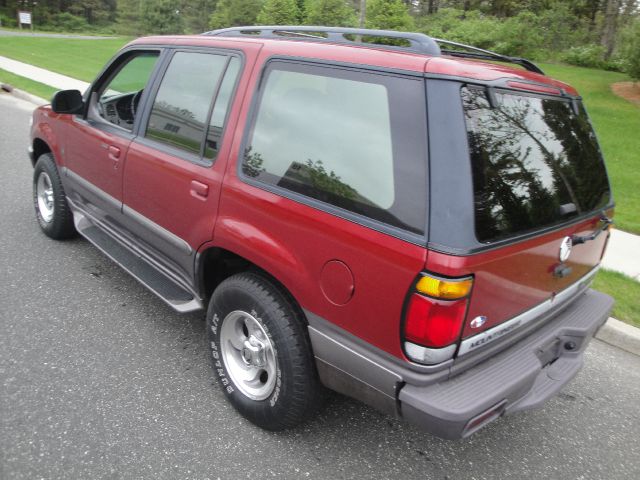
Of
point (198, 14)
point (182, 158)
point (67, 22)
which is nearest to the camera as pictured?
point (182, 158)

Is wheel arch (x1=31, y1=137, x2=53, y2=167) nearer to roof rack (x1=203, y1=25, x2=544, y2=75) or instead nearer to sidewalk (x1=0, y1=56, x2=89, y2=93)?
roof rack (x1=203, y1=25, x2=544, y2=75)

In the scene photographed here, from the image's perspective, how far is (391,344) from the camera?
1.88 m

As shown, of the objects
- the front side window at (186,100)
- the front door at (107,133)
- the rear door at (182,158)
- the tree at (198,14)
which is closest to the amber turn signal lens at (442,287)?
the rear door at (182,158)

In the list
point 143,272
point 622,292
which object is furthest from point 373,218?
point 622,292

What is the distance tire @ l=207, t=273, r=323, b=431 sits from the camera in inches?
87.7

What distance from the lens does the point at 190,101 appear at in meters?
2.81

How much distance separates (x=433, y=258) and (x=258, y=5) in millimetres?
28205

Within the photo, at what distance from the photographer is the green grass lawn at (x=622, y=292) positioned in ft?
12.5

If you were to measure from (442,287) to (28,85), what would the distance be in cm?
1395

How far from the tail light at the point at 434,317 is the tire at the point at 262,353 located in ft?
1.96

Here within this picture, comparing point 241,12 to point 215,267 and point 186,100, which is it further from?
point 215,267

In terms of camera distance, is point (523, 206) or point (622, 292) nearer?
point (523, 206)

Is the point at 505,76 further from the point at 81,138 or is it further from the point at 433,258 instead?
the point at 81,138

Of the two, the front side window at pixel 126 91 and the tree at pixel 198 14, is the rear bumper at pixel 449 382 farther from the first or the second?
the tree at pixel 198 14
